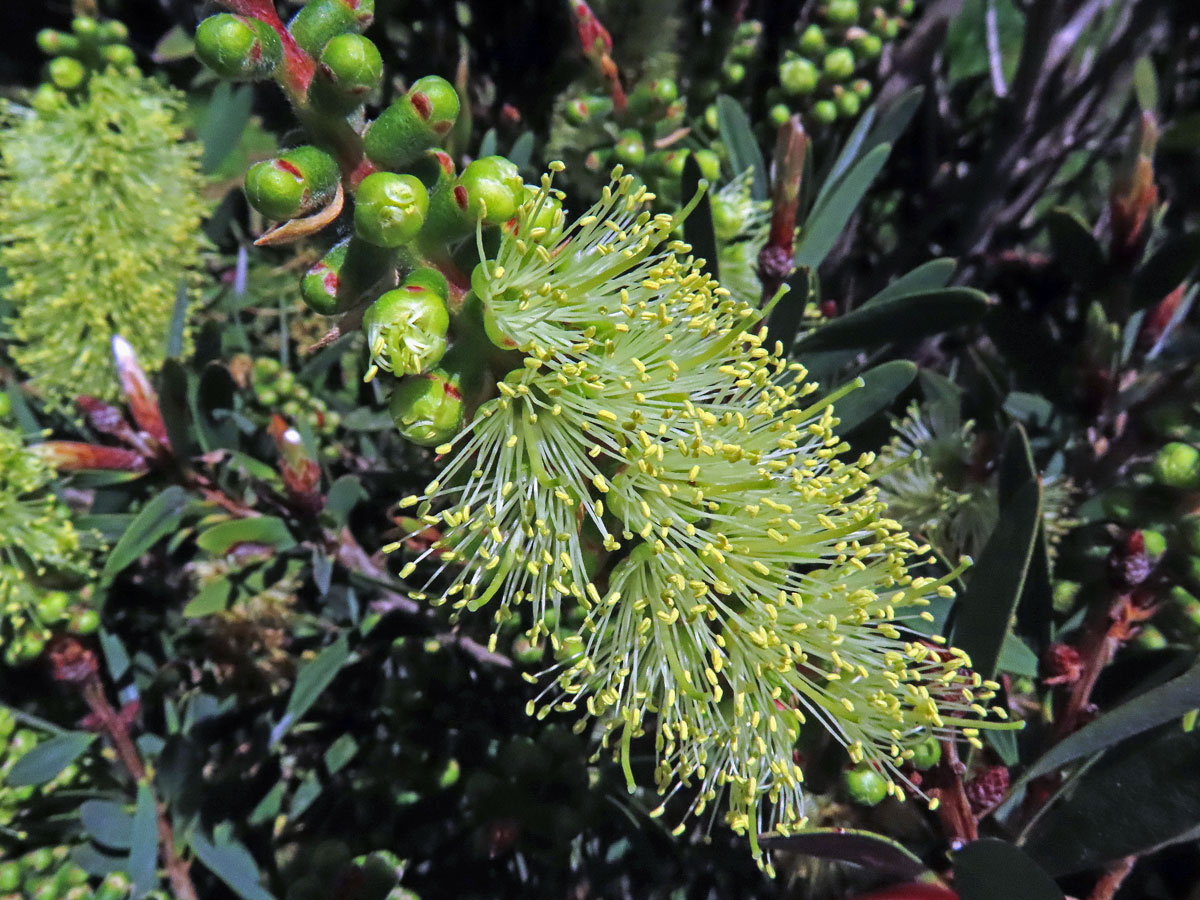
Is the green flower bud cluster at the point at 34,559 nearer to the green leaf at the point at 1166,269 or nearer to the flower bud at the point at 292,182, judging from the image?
the flower bud at the point at 292,182

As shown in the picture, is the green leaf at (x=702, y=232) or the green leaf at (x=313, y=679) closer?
the green leaf at (x=702, y=232)

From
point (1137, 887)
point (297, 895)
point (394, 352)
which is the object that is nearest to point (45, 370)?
point (297, 895)

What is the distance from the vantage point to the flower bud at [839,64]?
5.03ft

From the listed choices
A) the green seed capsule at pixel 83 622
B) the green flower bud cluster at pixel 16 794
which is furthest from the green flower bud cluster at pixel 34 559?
the green flower bud cluster at pixel 16 794

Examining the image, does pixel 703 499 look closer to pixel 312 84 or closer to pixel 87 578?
pixel 312 84

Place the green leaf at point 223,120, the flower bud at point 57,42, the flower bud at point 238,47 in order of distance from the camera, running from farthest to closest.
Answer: the green leaf at point 223,120 < the flower bud at point 57,42 < the flower bud at point 238,47

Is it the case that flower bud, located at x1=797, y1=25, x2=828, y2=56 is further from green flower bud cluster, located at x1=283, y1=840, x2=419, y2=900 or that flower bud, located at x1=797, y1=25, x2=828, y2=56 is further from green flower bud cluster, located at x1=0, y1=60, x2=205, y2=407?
green flower bud cluster, located at x1=283, y1=840, x2=419, y2=900

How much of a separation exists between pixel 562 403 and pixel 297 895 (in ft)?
2.46

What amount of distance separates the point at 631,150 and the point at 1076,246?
0.72 metres

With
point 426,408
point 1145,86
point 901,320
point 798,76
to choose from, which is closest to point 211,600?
point 426,408

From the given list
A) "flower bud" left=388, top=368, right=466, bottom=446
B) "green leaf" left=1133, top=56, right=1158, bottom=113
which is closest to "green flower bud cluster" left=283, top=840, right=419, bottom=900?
"flower bud" left=388, top=368, right=466, bottom=446

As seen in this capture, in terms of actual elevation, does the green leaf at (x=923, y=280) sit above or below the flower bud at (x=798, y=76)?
below

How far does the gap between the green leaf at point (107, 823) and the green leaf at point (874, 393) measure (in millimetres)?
1242

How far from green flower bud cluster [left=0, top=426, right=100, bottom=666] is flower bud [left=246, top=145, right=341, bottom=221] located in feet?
2.91
